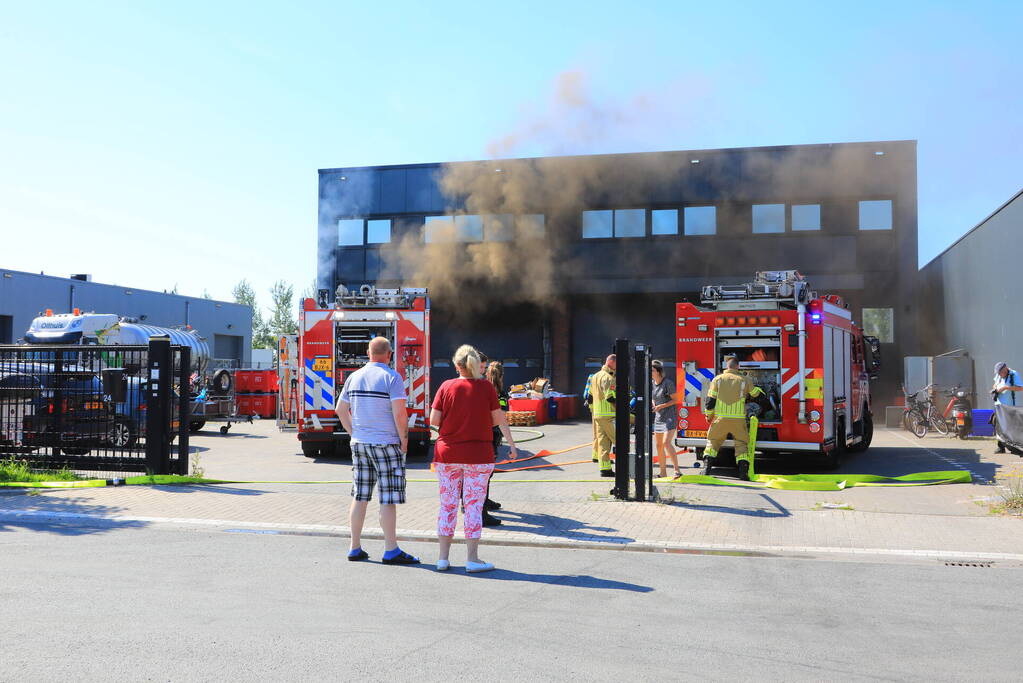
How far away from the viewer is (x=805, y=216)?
1081 inches

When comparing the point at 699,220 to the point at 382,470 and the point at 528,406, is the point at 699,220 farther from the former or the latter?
the point at 382,470

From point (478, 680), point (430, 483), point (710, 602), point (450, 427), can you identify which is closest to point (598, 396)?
point (430, 483)

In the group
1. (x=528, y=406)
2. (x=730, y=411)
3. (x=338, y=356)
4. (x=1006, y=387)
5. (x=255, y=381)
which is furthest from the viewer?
(x=255, y=381)

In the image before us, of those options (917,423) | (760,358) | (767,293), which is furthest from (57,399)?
(917,423)

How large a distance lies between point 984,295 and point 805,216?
6722mm

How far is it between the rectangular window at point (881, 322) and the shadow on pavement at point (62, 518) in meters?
23.5

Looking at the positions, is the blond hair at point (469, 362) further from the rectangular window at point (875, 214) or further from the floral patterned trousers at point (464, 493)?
the rectangular window at point (875, 214)

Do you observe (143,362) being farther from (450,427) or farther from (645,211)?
(645,211)

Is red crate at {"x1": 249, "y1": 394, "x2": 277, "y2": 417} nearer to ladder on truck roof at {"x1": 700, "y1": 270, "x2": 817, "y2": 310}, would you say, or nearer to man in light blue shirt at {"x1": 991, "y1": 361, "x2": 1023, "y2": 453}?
ladder on truck roof at {"x1": 700, "y1": 270, "x2": 817, "y2": 310}

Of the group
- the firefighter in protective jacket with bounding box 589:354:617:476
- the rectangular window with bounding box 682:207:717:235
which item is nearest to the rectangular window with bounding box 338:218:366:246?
the rectangular window with bounding box 682:207:717:235

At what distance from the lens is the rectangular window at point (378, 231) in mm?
30812

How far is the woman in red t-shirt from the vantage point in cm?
657

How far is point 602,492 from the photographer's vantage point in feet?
35.6

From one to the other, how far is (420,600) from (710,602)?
6.03ft
